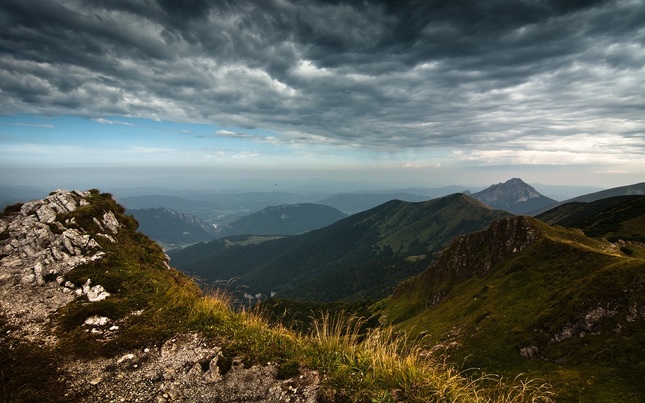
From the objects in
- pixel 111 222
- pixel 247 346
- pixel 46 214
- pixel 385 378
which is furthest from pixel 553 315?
pixel 46 214

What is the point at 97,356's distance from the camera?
28.4 ft

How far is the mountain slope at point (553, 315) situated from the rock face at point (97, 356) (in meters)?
4.86

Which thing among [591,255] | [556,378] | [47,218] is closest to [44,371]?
[47,218]

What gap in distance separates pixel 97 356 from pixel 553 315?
4428 centimetres

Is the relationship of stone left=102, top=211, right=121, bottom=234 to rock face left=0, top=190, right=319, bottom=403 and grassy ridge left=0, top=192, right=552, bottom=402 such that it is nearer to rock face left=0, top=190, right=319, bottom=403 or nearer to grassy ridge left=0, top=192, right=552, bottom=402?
rock face left=0, top=190, right=319, bottom=403

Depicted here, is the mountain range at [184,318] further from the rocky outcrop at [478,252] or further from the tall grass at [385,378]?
the rocky outcrop at [478,252]

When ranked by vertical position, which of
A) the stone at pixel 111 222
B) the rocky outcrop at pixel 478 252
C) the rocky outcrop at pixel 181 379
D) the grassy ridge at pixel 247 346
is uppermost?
the stone at pixel 111 222

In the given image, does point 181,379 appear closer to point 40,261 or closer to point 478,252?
point 40,261

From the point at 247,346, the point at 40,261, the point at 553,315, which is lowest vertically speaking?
the point at 553,315

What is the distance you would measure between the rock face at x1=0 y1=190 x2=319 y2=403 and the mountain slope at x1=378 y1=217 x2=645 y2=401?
4.86m

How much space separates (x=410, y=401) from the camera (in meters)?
6.46

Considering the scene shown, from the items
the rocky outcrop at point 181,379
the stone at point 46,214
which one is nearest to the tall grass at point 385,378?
the rocky outcrop at point 181,379

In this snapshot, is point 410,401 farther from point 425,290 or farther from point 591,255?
point 425,290

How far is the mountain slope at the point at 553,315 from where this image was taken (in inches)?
992
